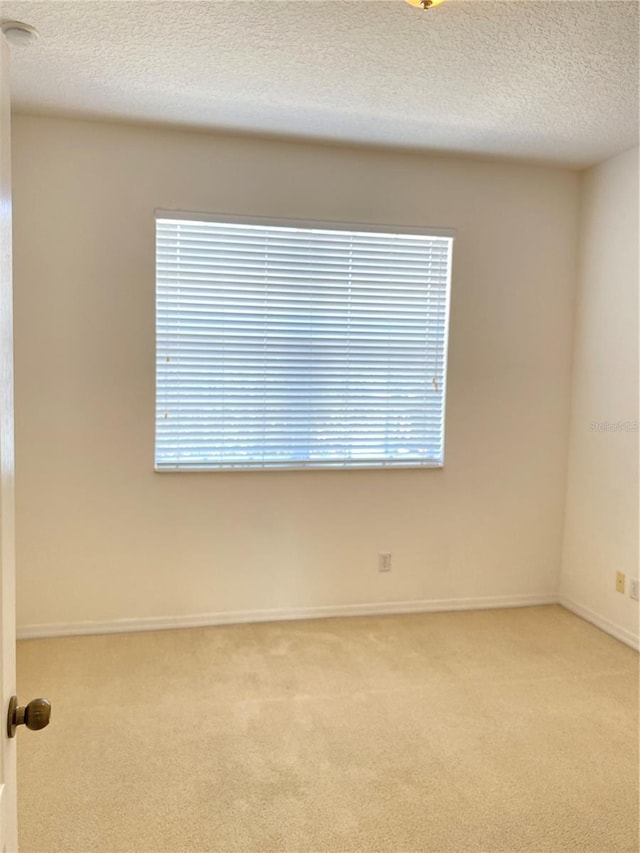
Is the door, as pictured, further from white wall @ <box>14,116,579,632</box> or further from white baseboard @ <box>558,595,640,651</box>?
white baseboard @ <box>558,595,640,651</box>

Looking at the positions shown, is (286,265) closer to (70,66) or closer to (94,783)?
(70,66)

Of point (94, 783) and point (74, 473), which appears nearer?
point (94, 783)

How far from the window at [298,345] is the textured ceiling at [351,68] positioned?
0.59 meters

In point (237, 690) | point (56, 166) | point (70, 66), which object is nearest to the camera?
point (70, 66)

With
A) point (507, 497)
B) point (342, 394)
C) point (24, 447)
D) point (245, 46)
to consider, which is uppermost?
point (245, 46)

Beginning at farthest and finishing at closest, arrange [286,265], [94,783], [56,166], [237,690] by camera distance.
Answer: [286,265]
[56,166]
[237,690]
[94,783]

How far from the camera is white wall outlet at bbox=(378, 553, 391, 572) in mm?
3795

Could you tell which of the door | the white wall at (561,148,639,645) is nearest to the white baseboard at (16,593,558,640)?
the white wall at (561,148,639,645)

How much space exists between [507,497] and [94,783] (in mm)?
2725

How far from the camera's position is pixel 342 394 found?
3676 mm

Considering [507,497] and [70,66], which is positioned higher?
[70,66]

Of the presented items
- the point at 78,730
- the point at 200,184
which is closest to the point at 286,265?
the point at 200,184

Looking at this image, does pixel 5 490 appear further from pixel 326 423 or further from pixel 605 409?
pixel 605 409

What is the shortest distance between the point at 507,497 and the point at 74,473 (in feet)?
8.29
